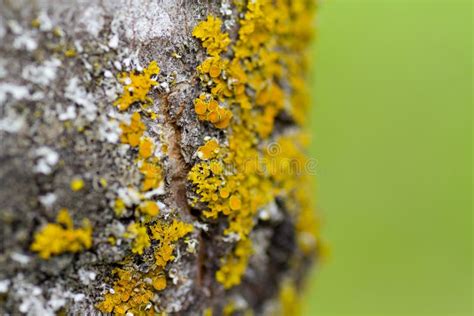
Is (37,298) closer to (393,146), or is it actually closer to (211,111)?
(211,111)

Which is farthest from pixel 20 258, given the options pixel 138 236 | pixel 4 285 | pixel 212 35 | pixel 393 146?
pixel 393 146

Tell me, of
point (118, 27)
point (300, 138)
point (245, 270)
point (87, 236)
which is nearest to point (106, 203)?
point (87, 236)

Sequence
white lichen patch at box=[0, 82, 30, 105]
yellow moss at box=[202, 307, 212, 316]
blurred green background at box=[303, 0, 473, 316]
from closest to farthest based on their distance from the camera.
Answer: white lichen patch at box=[0, 82, 30, 105], yellow moss at box=[202, 307, 212, 316], blurred green background at box=[303, 0, 473, 316]

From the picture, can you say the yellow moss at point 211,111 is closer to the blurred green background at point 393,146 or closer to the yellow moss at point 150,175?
the yellow moss at point 150,175

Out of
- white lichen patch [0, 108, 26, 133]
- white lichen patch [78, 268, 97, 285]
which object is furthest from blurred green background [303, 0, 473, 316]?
white lichen patch [0, 108, 26, 133]

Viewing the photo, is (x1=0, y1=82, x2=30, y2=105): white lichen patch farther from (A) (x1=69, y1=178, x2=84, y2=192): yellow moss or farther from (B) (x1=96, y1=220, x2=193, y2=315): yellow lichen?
(B) (x1=96, y1=220, x2=193, y2=315): yellow lichen

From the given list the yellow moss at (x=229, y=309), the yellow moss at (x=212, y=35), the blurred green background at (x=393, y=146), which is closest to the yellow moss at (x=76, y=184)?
the yellow moss at (x=212, y=35)
